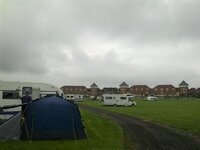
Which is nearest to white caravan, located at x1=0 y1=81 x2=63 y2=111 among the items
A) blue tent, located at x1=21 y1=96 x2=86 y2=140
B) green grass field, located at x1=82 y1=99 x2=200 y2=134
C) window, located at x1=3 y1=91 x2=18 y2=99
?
window, located at x1=3 y1=91 x2=18 y2=99

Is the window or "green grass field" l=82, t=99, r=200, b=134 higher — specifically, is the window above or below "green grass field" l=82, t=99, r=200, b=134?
above

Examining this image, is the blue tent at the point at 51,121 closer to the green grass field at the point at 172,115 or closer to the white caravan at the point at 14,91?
the green grass field at the point at 172,115

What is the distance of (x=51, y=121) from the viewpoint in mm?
19062

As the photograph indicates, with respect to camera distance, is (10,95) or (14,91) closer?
(14,91)

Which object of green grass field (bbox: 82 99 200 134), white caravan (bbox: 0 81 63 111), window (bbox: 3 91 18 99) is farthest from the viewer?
window (bbox: 3 91 18 99)

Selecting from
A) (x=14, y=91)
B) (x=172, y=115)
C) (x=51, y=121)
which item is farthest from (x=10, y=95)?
(x=51, y=121)

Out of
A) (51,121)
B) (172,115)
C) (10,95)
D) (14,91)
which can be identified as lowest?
(172,115)

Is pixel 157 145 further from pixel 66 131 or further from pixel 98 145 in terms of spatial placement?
pixel 66 131

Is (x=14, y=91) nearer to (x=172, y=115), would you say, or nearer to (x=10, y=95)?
(x=10, y=95)

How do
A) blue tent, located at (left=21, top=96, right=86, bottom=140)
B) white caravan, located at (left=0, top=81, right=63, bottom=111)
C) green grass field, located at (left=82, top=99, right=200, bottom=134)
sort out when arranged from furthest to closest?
1. white caravan, located at (left=0, top=81, right=63, bottom=111)
2. green grass field, located at (left=82, top=99, right=200, bottom=134)
3. blue tent, located at (left=21, top=96, right=86, bottom=140)

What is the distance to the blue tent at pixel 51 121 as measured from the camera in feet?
61.7

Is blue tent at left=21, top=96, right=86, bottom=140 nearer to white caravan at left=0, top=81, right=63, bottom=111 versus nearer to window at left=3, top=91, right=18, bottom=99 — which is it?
white caravan at left=0, top=81, right=63, bottom=111

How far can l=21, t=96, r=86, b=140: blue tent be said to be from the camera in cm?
1881

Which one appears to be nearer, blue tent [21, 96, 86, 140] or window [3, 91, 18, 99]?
blue tent [21, 96, 86, 140]
